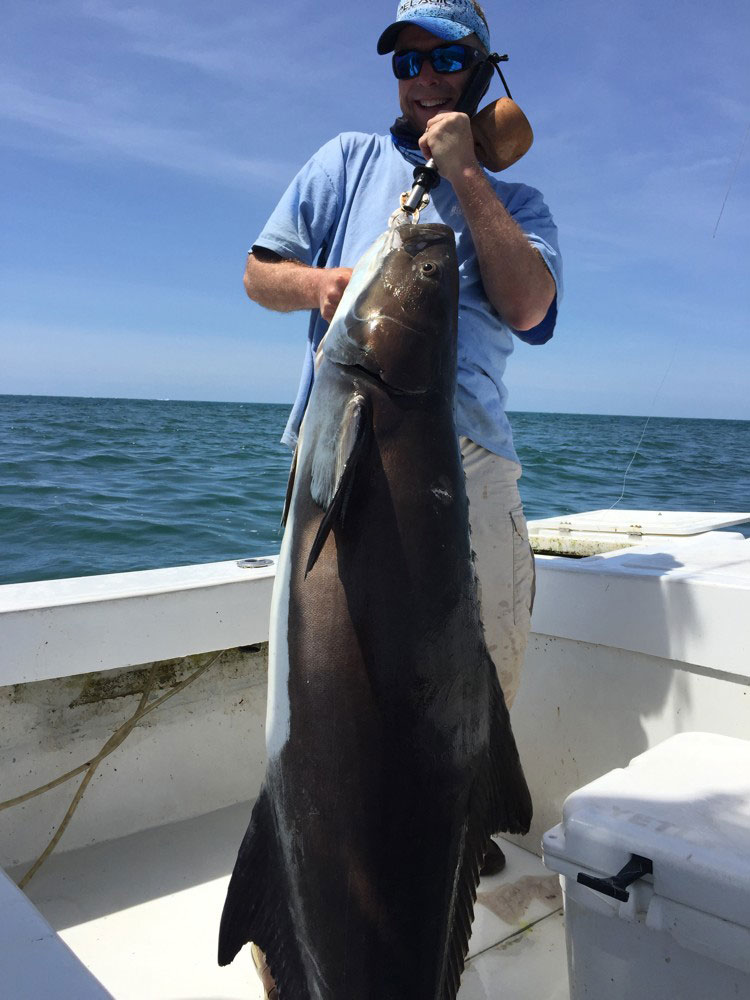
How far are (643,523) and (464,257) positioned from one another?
276 cm

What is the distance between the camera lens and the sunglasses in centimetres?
241

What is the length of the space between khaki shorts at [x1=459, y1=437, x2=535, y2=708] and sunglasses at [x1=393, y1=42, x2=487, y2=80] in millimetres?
1142

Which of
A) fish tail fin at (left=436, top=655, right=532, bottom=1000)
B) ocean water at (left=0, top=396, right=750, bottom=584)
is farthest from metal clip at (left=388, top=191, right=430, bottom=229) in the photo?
ocean water at (left=0, top=396, right=750, bottom=584)

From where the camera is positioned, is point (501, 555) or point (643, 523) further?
point (643, 523)

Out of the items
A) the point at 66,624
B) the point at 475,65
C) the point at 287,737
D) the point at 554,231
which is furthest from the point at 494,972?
the point at 475,65

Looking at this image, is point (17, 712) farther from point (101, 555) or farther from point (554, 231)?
point (101, 555)

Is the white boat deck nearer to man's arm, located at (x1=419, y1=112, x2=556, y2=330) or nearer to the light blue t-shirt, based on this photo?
the light blue t-shirt

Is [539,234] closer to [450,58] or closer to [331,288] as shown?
[450,58]

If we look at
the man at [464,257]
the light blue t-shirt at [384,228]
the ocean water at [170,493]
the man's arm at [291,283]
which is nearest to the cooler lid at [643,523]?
the man at [464,257]

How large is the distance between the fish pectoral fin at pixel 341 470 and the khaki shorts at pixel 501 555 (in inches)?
29.5

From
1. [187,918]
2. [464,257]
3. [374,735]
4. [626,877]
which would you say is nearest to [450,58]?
[464,257]

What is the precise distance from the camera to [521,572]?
2.54 meters

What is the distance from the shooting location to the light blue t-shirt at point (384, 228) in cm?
238

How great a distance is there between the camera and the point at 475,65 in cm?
243
